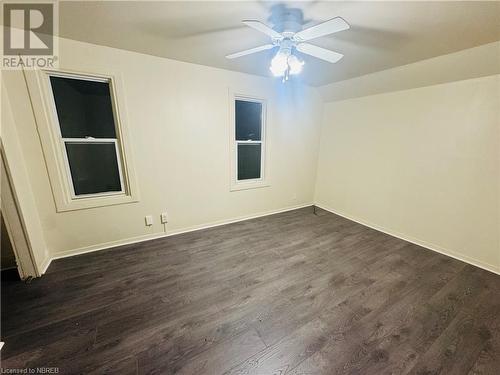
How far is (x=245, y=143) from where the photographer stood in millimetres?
3383

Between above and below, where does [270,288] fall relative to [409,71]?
below

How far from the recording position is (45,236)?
88.4 inches

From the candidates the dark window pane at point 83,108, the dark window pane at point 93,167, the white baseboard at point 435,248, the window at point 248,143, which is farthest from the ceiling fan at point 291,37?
the white baseboard at point 435,248

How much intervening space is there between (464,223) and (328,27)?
2813mm

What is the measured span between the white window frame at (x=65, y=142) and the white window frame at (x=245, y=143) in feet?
4.61

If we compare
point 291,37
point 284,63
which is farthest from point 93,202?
point 291,37

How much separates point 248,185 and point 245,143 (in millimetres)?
720

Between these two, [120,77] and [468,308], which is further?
[120,77]

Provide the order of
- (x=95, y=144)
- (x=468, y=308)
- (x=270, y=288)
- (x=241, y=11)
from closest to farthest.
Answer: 1. (x=241, y=11)
2. (x=468, y=308)
3. (x=270, y=288)
4. (x=95, y=144)

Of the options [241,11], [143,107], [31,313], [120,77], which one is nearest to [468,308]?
[241,11]

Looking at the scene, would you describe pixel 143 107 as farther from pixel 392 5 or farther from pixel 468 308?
pixel 468 308

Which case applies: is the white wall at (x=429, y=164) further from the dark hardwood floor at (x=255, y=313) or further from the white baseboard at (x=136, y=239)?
the white baseboard at (x=136, y=239)

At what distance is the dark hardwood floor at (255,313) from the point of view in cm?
133

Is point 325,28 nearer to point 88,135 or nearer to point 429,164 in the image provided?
point 429,164
